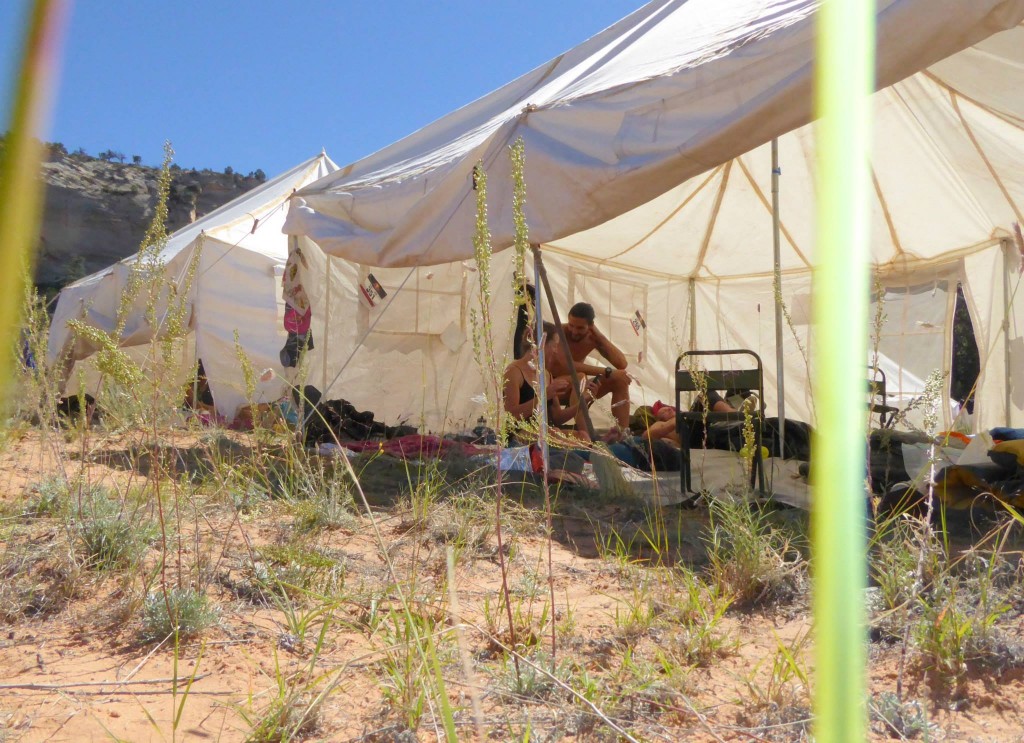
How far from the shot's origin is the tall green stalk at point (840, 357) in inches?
6.6

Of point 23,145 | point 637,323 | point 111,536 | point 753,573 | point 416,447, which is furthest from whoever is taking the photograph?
point 637,323

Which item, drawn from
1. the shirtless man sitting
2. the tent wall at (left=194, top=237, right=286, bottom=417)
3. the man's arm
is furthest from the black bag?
the tent wall at (left=194, top=237, right=286, bottom=417)

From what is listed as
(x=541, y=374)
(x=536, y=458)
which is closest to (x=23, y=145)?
(x=541, y=374)

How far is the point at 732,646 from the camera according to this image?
160 cm

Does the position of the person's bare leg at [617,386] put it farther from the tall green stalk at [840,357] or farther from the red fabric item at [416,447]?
the tall green stalk at [840,357]

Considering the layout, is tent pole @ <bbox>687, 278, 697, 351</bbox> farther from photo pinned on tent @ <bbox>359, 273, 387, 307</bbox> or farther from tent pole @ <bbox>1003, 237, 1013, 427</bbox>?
photo pinned on tent @ <bbox>359, 273, 387, 307</bbox>

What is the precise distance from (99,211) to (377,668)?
1152 inches

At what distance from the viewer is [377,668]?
1.49 m

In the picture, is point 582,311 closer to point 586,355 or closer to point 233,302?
point 586,355

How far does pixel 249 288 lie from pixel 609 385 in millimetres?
3735

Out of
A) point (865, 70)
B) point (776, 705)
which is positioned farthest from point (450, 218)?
point (865, 70)

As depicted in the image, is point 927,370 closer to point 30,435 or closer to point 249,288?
point 249,288

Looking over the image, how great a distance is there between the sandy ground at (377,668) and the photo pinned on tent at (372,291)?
329cm

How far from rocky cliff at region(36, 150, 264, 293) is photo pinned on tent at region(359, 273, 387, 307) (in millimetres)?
21255
